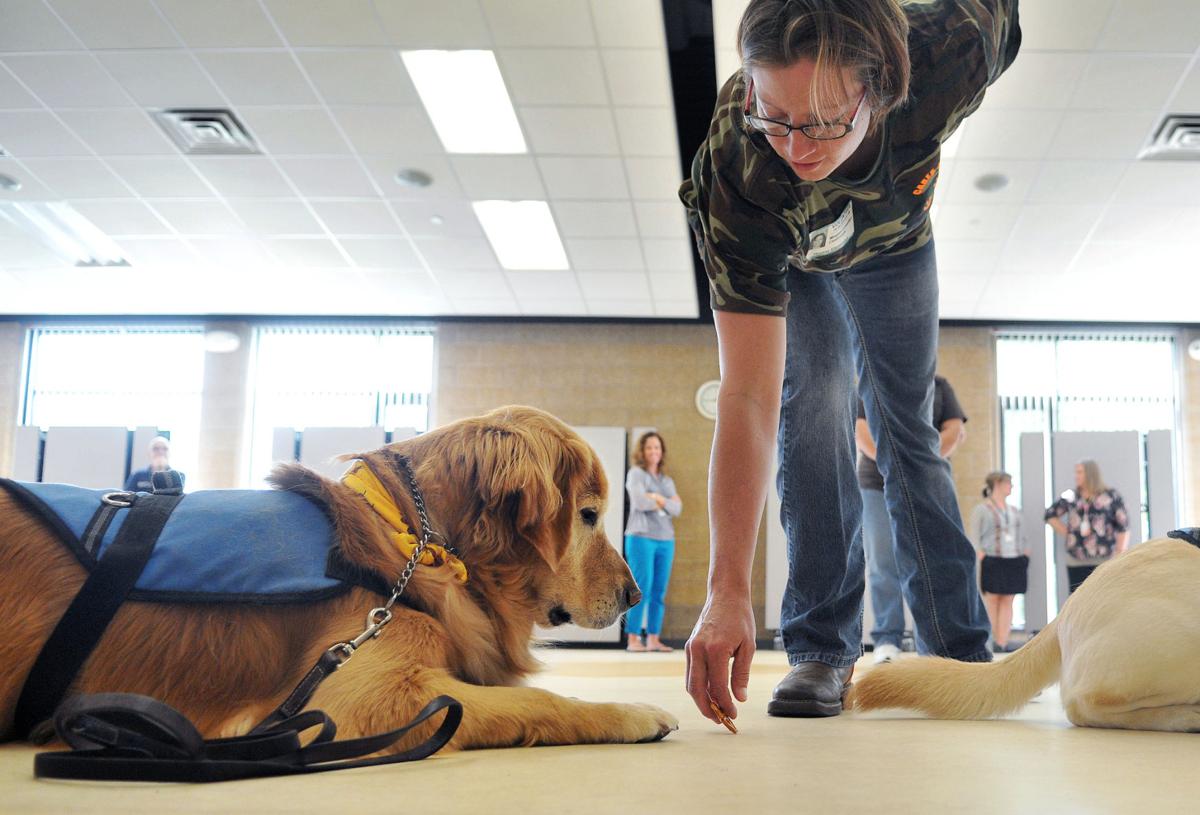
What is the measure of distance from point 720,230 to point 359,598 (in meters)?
0.78

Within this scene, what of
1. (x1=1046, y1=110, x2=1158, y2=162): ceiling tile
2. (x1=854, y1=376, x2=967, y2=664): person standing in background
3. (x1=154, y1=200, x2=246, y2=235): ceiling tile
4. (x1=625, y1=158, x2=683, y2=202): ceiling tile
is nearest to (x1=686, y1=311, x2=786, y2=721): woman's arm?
(x1=854, y1=376, x2=967, y2=664): person standing in background

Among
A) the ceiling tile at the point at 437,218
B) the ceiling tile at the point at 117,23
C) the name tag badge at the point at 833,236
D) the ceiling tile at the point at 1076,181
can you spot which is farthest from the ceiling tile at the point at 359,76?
the name tag badge at the point at 833,236

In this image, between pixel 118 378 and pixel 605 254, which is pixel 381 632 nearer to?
pixel 605 254

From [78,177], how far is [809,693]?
25.3 ft

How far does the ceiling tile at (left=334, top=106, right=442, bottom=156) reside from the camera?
6.50m

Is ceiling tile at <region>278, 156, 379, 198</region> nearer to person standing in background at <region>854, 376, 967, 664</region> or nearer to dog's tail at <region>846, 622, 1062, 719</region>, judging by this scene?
person standing in background at <region>854, 376, 967, 664</region>

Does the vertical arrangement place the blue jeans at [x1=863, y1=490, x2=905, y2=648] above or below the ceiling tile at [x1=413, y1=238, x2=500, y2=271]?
below

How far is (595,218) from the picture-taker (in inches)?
324

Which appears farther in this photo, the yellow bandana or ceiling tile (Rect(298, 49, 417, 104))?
ceiling tile (Rect(298, 49, 417, 104))

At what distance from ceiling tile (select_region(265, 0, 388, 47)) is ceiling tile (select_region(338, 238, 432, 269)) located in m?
3.22

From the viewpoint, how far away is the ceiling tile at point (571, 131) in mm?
6484

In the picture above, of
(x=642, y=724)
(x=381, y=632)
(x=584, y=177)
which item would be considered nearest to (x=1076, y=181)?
(x=584, y=177)

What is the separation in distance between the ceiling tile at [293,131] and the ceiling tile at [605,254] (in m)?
2.46

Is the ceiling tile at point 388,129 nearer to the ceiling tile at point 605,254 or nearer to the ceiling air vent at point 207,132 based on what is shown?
the ceiling air vent at point 207,132
